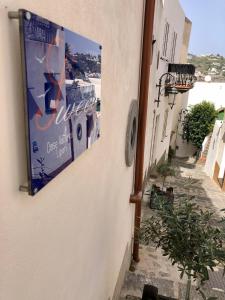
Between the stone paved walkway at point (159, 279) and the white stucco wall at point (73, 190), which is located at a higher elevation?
the white stucco wall at point (73, 190)

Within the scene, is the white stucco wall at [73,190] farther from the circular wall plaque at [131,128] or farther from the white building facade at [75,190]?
the circular wall plaque at [131,128]

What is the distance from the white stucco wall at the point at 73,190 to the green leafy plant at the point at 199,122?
1680 centimetres

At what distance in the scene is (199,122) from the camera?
20.3 meters

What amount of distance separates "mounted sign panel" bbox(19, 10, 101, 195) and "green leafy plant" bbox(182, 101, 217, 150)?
19.5m

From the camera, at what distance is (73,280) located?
2420 millimetres

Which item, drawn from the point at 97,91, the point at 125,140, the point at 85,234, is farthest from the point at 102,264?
the point at 97,91

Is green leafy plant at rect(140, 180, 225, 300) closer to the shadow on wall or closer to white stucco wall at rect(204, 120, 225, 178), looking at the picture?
the shadow on wall

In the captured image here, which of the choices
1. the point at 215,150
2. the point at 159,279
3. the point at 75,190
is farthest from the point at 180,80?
the point at 75,190

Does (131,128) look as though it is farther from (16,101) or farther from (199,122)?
(199,122)

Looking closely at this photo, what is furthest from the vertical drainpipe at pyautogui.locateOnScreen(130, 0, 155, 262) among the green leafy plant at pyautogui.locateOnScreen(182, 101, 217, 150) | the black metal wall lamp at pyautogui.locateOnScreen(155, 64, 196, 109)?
the green leafy plant at pyautogui.locateOnScreen(182, 101, 217, 150)

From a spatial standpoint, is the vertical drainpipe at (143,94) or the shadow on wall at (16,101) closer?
the shadow on wall at (16,101)

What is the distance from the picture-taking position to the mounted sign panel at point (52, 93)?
4.02 ft

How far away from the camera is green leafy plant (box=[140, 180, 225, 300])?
3.23 m

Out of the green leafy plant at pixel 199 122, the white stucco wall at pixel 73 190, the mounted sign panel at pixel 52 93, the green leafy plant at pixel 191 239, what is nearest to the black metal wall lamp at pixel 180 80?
the white stucco wall at pixel 73 190
